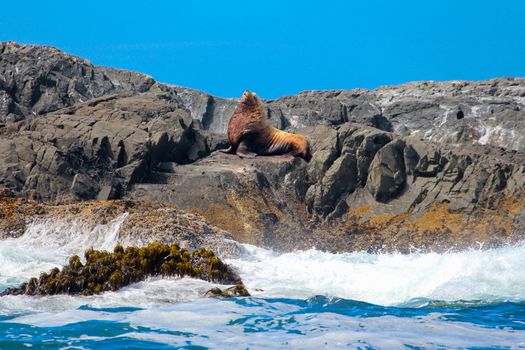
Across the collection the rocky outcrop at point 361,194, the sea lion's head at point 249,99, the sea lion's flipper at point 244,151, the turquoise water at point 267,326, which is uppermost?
the sea lion's head at point 249,99

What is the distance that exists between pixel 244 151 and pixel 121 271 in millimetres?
14802

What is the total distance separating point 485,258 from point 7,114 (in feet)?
66.1

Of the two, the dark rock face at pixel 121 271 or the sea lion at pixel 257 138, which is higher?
the sea lion at pixel 257 138

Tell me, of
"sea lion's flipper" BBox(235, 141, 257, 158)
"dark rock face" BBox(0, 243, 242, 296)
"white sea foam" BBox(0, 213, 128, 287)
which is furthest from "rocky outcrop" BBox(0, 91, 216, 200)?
"dark rock face" BBox(0, 243, 242, 296)

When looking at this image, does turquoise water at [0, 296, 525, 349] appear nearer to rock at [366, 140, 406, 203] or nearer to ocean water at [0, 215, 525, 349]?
ocean water at [0, 215, 525, 349]

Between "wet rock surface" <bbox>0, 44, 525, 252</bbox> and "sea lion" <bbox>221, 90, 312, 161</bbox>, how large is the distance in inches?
22.6

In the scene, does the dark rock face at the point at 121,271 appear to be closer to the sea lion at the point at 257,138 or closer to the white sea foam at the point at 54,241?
the white sea foam at the point at 54,241

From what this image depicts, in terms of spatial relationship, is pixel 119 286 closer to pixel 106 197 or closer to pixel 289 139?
pixel 106 197

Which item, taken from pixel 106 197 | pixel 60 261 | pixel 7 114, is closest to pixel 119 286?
pixel 60 261

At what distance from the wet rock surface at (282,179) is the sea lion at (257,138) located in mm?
574

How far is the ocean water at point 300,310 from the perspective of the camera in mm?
8227

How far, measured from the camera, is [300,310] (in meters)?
10.2

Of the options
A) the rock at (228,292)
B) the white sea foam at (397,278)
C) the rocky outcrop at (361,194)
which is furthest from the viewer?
the rocky outcrop at (361,194)

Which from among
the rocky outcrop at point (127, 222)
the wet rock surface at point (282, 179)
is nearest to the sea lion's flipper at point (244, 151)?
the wet rock surface at point (282, 179)
